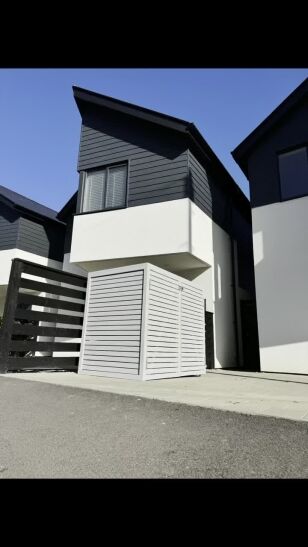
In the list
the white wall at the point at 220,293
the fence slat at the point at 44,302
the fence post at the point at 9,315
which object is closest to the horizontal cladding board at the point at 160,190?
the white wall at the point at 220,293

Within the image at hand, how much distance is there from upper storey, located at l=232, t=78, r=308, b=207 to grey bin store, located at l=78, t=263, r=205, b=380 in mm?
3996

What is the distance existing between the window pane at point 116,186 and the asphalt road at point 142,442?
6.90 m

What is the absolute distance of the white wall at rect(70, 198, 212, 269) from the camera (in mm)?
8758

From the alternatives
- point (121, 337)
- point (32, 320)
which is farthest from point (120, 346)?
point (32, 320)

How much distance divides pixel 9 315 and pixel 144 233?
4.17 m

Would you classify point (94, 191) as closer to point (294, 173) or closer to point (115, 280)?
point (115, 280)

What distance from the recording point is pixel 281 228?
9.11m

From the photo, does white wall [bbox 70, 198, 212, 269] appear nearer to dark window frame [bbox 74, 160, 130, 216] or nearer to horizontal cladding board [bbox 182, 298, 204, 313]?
dark window frame [bbox 74, 160, 130, 216]

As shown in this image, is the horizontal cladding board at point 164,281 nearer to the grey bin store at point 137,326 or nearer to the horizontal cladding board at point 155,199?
the grey bin store at point 137,326
